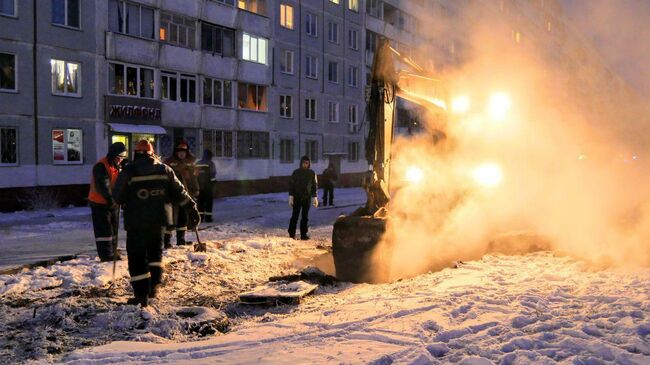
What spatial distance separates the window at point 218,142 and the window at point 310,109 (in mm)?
7535

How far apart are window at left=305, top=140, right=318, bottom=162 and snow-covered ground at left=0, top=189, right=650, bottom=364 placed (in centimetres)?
2711

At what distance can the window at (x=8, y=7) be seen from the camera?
64.2 ft

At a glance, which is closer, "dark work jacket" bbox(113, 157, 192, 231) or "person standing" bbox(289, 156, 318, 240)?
"dark work jacket" bbox(113, 157, 192, 231)

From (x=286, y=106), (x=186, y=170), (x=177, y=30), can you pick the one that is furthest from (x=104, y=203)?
(x=286, y=106)

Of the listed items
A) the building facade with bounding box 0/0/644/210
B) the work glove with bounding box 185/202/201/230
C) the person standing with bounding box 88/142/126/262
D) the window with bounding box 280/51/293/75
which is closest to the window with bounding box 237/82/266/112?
the building facade with bounding box 0/0/644/210

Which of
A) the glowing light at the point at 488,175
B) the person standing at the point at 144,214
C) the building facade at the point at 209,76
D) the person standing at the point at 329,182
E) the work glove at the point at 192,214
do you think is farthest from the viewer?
the person standing at the point at 329,182

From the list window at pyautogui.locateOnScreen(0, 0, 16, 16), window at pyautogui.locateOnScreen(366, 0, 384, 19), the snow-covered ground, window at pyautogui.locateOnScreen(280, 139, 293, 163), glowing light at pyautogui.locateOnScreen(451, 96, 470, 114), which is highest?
window at pyautogui.locateOnScreen(366, 0, 384, 19)

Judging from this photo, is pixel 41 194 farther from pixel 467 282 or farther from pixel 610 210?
pixel 610 210

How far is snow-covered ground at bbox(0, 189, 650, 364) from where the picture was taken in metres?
4.61

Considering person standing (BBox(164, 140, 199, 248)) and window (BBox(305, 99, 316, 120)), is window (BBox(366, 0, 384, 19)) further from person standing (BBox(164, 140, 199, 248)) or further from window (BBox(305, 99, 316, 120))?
person standing (BBox(164, 140, 199, 248))

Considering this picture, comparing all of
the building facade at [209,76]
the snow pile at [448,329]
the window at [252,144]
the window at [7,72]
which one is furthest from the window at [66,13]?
the snow pile at [448,329]

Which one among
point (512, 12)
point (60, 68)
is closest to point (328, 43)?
point (512, 12)

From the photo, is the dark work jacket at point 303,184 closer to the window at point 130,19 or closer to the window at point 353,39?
the window at point 130,19

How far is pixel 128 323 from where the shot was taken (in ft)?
18.5
